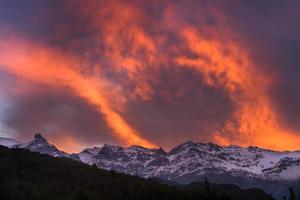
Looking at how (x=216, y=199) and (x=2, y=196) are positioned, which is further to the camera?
(x=2, y=196)

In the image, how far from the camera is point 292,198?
199 metres

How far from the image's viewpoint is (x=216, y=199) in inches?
6403

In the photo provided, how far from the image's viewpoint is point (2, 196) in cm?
19788

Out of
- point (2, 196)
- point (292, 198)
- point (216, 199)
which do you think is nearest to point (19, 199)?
point (2, 196)

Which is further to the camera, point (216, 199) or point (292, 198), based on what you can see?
point (292, 198)

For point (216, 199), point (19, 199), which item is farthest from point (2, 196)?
point (216, 199)

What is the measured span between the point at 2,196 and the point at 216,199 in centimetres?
8725

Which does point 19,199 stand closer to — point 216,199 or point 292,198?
point 216,199

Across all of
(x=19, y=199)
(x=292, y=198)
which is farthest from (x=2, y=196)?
(x=292, y=198)

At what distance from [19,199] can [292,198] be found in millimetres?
108075

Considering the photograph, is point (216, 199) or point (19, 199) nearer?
point (216, 199)

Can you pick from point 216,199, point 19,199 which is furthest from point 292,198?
point 19,199

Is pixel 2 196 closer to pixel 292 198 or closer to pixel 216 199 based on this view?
pixel 216 199

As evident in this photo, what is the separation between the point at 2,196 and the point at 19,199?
21.8ft
